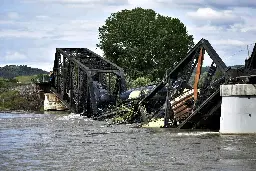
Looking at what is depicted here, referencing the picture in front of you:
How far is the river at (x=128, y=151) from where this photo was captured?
24.8 m

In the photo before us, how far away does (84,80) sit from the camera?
68062 millimetres

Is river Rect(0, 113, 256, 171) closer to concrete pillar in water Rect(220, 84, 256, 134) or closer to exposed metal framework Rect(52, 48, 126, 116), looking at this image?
concrete pillar in water Rect(220, 84, 256, 134)

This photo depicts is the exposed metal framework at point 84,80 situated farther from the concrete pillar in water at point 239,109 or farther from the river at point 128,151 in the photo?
the concrete pillar in water at point 239,109

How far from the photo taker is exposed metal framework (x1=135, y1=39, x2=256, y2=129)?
40375 millimetres

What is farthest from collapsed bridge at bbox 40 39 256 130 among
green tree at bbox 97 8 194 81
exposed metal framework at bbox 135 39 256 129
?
green tree at bbox 97 8 194 81

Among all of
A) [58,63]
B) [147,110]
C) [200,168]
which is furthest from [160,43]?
[200,168]

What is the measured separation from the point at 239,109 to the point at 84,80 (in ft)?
111

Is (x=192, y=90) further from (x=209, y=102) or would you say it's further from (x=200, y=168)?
(x=200, y=168)

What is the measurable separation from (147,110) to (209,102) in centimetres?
1044

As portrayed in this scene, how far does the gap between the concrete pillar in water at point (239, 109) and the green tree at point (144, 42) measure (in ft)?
218

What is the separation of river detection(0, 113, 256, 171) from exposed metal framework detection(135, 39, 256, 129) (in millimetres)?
2183

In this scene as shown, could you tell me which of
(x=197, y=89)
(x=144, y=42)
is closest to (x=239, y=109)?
(x=197, y=89)

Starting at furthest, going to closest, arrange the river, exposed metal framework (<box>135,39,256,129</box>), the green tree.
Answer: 1. the green tree
2. exposed metal framework (<box>135,39,256,129</box>)
3. the river

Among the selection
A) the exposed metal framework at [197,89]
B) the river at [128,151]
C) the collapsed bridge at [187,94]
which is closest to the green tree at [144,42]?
→ the collapsed bridge at [187,94]
